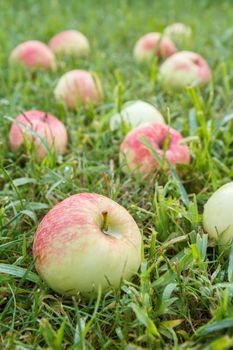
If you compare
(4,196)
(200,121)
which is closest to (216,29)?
(200,121)

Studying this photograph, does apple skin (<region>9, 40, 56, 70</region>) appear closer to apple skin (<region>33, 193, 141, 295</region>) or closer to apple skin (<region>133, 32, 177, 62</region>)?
apple skin (<region>133, 32, 177, 62</region>)

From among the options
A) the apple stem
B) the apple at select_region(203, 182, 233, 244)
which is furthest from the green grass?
the apple stem

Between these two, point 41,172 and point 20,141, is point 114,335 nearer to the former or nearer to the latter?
point 41,172

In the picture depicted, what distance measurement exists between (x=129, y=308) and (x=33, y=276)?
34 centimetres

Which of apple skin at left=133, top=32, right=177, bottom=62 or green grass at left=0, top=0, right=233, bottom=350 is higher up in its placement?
apple skin at left=133, top=32, right=177, bottom=62

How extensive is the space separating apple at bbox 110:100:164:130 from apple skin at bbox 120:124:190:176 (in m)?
0.25

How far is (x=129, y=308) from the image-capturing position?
151cm

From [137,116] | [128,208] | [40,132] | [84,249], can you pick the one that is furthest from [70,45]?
[84,249]

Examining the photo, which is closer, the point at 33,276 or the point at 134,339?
the point at 134,339

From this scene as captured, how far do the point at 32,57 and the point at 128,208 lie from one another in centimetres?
170

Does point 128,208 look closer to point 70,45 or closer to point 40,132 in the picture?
point 40,132

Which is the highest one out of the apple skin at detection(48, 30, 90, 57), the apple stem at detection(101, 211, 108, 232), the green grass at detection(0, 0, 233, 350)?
the apple skin at detection(48, 30, 90, 57)

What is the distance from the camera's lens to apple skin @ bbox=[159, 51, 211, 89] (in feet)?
10.2

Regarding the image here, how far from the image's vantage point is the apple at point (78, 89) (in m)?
2.88
